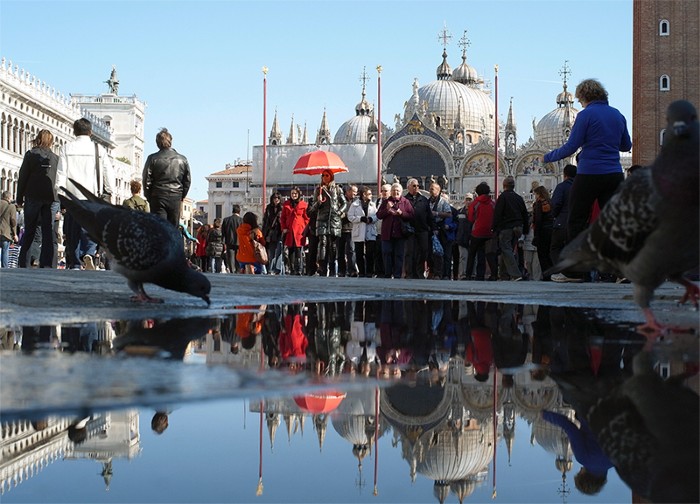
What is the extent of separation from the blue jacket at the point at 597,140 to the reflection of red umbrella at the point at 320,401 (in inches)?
182

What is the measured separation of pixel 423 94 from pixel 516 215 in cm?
7314

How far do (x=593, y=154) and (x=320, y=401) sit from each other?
4880 mm

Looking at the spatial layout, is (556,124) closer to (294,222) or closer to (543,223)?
(294,222)

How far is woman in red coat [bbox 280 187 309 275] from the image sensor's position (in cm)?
1434

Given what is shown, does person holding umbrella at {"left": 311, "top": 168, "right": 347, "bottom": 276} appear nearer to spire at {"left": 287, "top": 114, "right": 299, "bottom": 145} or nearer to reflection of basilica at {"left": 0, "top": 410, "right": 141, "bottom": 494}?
reflection of basilica at {"left": 0, "top": 410, "right": 141, "bottom": 494}

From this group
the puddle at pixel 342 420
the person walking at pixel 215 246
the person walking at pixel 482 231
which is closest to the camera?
the puddle at pixel 342 420

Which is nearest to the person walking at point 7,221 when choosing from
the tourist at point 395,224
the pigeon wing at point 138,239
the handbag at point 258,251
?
the handbag at point 258,251

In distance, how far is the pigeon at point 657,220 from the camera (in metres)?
3.04

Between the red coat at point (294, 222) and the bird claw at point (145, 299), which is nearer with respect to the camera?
the bird claw at point (145, 299)

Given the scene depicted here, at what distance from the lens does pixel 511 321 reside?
14.6ft

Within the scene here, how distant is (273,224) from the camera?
15070 mm

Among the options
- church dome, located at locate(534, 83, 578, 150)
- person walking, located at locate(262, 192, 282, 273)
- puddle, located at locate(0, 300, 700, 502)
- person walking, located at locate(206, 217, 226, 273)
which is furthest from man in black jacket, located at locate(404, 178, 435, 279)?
church dome, located at locate(534, 83, 578, 150)

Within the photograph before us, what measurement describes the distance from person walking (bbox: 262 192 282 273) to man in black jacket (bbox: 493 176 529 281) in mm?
4221

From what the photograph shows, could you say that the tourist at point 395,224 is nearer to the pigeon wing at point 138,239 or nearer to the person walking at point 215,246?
the person walking at point 215,246
